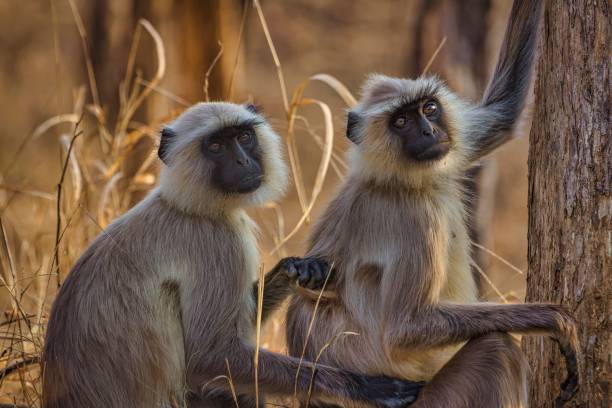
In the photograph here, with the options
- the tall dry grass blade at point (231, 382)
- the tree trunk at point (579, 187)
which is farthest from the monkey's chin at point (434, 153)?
the tall dry grass blade at point (231, 382)

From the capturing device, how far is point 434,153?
385 centimetres

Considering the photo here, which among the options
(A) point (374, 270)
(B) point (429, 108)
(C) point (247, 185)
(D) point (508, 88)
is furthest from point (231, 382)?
(D) point (508, 88)

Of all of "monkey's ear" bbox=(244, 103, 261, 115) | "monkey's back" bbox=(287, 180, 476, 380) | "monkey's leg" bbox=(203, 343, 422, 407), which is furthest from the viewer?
"monkey's ear" bbox=(244, 103, 261, 115)

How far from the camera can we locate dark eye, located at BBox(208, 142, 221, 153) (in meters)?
4.22

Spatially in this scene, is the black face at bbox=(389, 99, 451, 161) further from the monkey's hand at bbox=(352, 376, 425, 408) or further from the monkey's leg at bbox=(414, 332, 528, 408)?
the monkey's hand at bbox=(352, 376, 425, 408)

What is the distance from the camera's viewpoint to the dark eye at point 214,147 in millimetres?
4217

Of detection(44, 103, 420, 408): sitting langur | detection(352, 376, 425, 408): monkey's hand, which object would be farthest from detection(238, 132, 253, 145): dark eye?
detection(352, 376, 425, 408): monkey's hand

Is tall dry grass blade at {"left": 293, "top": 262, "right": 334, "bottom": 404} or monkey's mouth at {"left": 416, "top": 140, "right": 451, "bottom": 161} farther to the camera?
monkey's mouth at {"left": 416, "top": 140, "right": 451, "bottom": 161}

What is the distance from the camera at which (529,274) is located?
3.97m

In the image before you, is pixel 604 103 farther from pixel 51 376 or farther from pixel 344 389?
pixel 51 376

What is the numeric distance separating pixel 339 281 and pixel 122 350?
924 mm

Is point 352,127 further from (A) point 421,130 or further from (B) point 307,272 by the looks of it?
(B) point 307,272

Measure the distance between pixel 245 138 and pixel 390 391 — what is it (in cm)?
130

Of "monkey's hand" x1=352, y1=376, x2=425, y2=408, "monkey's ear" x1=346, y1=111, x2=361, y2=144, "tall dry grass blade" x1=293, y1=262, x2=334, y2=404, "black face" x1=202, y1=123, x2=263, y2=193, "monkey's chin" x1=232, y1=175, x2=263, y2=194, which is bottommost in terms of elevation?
"monkey's hand" x1=352, y1=376, x2=425, y2=408
